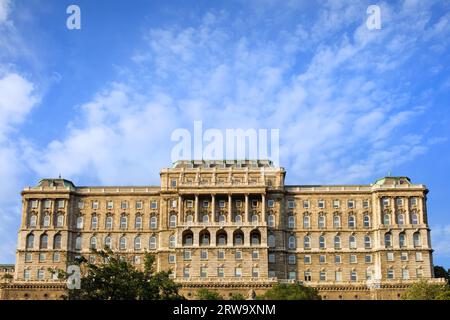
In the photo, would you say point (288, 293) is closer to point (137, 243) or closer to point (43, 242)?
point (137, 243)

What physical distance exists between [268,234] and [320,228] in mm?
10735

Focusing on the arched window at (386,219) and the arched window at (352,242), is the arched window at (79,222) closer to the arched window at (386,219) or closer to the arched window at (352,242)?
the arched window at (352,242)

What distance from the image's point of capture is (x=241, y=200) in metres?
135

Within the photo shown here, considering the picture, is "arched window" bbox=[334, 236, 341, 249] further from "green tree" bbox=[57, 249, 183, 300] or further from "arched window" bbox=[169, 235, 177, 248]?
"green tree" bbox=[57, 249, 183, 300]

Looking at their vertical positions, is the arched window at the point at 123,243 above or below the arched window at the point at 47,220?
below

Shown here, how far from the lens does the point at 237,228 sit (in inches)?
5157

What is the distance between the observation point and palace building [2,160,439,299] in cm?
12925

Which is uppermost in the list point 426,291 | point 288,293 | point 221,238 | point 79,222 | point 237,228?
point 79,222

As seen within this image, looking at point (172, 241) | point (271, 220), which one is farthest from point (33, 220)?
point (271, 220)

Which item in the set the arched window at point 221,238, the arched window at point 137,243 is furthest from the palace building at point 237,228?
the arched window at point 137,243

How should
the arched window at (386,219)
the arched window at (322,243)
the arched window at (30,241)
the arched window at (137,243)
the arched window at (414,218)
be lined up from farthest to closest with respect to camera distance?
the arched window at (137,243) < the arched window at (30,241) < the arched window at (322,243) < the arched window at (386,219) < the arched window at (414,218)

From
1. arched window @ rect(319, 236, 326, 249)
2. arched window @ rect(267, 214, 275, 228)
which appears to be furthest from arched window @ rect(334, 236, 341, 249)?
arched window @ rect(267, 214, 275, 228)

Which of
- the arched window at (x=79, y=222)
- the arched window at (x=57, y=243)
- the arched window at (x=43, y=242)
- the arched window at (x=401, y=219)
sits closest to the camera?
the arched window at (x=401, y=219)

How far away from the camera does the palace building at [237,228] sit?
129m
